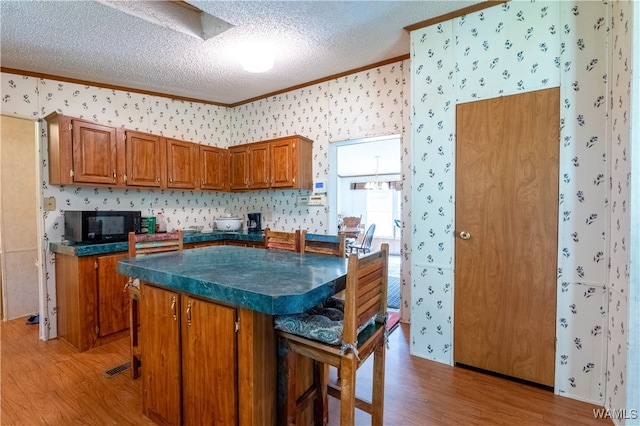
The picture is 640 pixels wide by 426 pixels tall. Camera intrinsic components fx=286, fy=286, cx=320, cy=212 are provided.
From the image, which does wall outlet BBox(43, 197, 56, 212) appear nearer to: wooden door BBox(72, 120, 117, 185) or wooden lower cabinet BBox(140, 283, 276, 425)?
wooden door BBox(72, 120, 117, 185)

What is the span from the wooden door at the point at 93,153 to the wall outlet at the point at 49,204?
0.41m

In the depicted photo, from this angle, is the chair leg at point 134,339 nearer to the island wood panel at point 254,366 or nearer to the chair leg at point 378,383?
the island wood panel at point 254,366

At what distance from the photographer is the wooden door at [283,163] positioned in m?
3.55

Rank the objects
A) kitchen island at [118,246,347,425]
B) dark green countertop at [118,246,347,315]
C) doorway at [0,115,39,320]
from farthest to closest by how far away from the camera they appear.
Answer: doorway at [0,115,39,320] < kitchen island at [118,246,347,425] < dark green countertop at [118,246,347,315]

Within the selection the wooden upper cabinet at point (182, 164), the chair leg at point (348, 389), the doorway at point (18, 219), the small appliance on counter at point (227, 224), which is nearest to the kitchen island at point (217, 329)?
the chair leg at point (348, 389)

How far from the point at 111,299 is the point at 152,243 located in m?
1.14

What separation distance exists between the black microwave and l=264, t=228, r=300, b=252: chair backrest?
5.69ft

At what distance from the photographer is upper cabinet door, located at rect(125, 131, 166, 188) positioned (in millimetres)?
3191

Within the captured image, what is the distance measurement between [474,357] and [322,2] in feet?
9.56

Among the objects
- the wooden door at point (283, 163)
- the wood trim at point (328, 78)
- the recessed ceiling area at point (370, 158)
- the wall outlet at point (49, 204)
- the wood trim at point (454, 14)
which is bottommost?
the wall outlet at point (49, 204)

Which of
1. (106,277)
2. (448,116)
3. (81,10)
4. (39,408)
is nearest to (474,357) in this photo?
(448,116)

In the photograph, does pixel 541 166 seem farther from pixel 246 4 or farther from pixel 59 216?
pixel 59 216

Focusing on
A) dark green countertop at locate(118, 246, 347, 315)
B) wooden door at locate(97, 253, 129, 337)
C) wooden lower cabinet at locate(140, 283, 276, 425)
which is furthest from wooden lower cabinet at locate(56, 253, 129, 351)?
wooden lower cabinet at locate(140, 283, 276, 425)

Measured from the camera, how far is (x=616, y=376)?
1.66 m
